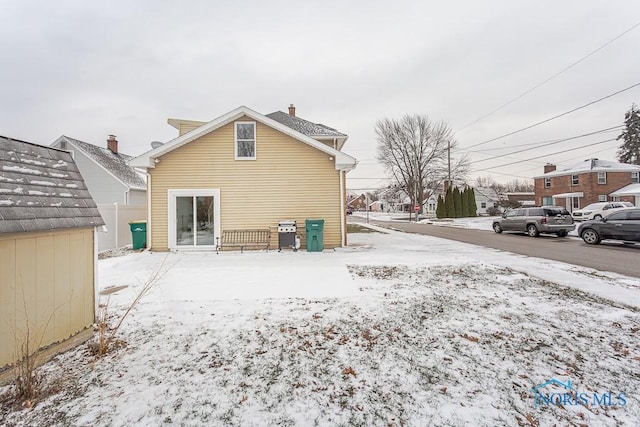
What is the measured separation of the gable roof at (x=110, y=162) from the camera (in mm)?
18703

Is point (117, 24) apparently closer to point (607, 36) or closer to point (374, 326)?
point (374, 326)

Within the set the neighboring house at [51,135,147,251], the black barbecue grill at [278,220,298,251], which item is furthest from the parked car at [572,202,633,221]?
the neighboring house at [51,135,147,251]

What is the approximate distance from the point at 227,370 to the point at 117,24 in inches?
465

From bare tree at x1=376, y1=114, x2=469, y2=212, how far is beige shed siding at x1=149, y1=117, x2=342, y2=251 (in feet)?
115

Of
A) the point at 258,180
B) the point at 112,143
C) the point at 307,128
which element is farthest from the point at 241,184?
the point at 112,143

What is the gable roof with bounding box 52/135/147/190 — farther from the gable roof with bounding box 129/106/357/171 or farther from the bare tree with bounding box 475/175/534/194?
the bare tree with bounding box 475/175/534/194

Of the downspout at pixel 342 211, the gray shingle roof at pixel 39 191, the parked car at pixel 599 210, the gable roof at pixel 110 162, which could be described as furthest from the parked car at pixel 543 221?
the gable roof at pixel 110 162

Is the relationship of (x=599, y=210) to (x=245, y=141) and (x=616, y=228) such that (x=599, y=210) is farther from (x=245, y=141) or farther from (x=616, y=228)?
(x=245, y=141)

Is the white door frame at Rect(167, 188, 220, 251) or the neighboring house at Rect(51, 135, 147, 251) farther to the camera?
Answer: the neighboring house at Rect(51, 135, 147, 251)

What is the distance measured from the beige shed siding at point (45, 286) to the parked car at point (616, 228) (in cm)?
1697

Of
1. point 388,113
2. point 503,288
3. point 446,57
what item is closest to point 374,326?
point 503,288

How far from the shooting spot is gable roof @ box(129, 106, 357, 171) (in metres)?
10.3

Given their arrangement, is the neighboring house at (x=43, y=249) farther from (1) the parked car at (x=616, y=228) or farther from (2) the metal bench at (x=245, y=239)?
(1) the parked car at (x=616, y=228)

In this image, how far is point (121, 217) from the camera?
484 inches
